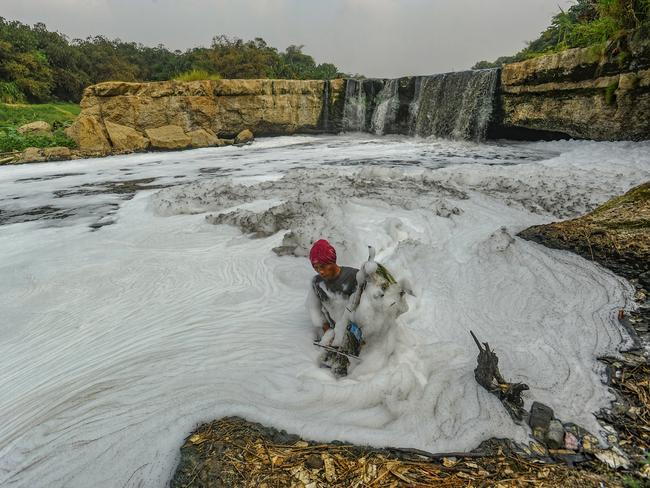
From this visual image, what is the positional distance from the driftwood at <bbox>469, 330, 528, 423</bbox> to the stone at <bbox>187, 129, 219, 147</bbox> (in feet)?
52.7

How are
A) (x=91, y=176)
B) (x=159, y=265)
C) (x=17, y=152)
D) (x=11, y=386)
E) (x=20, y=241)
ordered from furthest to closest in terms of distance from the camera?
(x=17, y=152), (x=91, y=176), (x=20, y=241), (x=159, y=265), (x=11, y=386)

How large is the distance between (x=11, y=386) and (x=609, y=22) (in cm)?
1248

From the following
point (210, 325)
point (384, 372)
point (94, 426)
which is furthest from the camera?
point (210, 325)

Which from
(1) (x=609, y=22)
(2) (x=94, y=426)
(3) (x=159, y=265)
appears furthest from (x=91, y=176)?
(1) (x=609, y=22)

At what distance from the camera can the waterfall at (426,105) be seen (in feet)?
41.8

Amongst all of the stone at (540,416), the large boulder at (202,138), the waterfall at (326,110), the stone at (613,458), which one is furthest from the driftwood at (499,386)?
the waterfall at (326,110)

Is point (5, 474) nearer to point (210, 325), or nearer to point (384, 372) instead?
point (210, 325)

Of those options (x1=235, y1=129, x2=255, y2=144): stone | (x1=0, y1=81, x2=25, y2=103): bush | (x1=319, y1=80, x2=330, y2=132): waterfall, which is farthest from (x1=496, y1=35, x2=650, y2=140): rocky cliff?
(x1=0, y1=81, x2=25, y2=103): bush

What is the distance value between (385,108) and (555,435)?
16847mm

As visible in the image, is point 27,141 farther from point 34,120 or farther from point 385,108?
point 385,108

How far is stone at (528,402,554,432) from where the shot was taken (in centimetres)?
158

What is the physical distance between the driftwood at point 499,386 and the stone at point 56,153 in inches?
608

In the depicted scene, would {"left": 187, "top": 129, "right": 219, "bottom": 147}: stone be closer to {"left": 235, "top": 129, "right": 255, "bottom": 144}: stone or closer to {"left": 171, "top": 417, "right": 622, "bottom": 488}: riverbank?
{"left": 235, "top": 129, "right": 255, "bottom": 144}: stone

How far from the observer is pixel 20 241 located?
487cm
